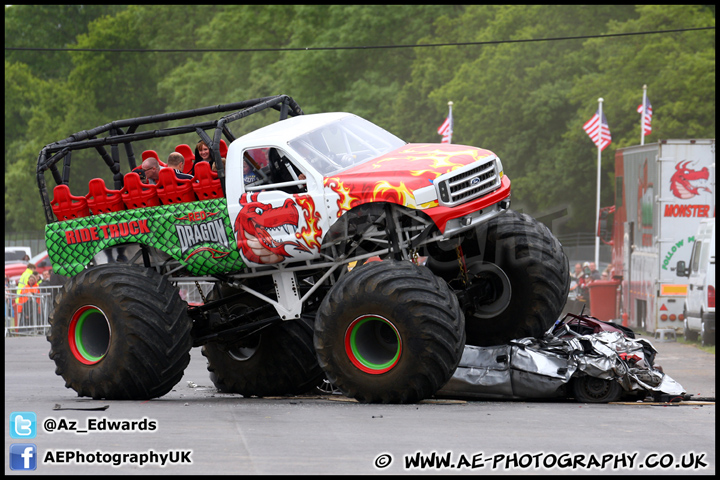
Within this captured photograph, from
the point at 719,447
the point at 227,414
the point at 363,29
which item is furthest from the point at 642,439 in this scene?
the point at 363,29

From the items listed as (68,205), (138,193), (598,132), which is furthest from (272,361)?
(598,132)

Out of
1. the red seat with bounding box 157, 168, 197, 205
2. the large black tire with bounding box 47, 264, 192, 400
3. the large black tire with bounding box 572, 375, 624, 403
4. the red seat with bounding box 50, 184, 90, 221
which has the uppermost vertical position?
the red seat with bounding box 157, 168, 197, 205

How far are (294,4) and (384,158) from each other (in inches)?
2057

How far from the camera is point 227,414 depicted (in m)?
10.4

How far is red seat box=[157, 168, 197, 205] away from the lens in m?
11.8

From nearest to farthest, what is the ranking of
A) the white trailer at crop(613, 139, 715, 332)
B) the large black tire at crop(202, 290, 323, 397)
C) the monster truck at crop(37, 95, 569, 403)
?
the monster truck at crop(37, 95, 569, 403) → the large black tire at crop(202, 290, 323, 397) → the white trailer at crop(613, 139, 715, 332)

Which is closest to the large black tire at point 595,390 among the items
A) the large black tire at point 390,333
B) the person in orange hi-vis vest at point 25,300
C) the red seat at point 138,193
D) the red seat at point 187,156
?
the large black tire at point 390,333

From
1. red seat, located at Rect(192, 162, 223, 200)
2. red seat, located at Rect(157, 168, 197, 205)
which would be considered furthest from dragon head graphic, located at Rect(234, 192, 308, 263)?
red seat, located at Rect(157, 168, 197, 205)

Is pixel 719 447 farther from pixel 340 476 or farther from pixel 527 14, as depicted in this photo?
pixel 527 14

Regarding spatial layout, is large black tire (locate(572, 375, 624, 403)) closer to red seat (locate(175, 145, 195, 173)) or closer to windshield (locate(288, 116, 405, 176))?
windshield (locate(288, 116, 405, 176))

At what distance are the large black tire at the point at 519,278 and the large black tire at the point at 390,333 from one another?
1603mm

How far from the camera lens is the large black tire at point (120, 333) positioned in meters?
11.5

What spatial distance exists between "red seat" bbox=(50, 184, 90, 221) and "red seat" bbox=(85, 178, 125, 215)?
A: 5.3 inches

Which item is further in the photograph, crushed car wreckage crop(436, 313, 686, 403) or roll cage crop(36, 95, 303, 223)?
roll cage crop(36, 95, 303, 223)
